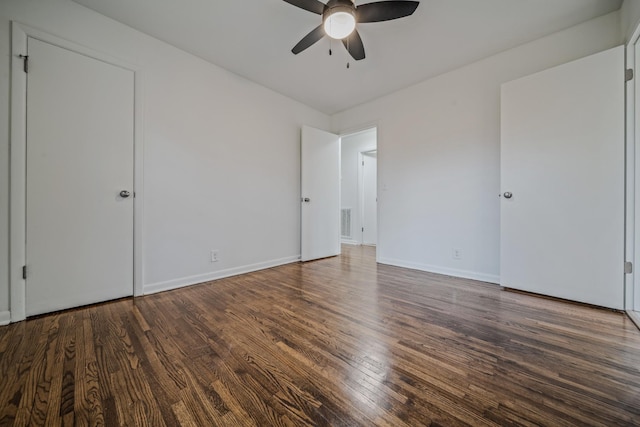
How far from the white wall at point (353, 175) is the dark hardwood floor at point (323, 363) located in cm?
341

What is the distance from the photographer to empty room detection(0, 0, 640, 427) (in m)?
1.10

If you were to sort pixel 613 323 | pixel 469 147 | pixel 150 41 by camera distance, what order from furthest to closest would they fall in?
1. pixel 469 147
2. pixel 150 41
3. pixel 613 323

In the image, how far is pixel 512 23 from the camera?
7.00ft

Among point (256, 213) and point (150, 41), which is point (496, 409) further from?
point (150, 41)

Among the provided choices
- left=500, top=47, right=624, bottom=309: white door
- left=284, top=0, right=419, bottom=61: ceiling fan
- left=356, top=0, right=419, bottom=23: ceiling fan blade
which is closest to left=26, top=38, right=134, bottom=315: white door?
left=284, top=0, right=419, bottom=61: ceiling fan

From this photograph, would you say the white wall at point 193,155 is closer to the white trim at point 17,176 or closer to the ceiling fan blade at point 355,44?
the white trim at point 17,176

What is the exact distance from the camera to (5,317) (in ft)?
5.47

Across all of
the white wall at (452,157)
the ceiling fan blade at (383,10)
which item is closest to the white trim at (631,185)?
the white wall at (452,157)

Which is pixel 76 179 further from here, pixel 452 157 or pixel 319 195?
pixel 452 157

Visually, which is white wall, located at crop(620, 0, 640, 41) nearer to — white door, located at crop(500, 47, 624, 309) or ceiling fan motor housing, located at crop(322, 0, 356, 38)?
white door, located at crop(500, 47, 624, 309)

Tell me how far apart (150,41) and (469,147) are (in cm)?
353

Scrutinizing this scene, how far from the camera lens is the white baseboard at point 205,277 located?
7.64 feet

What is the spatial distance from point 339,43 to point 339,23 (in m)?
0.74

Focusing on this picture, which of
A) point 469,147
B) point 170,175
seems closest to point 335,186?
point 469,147
